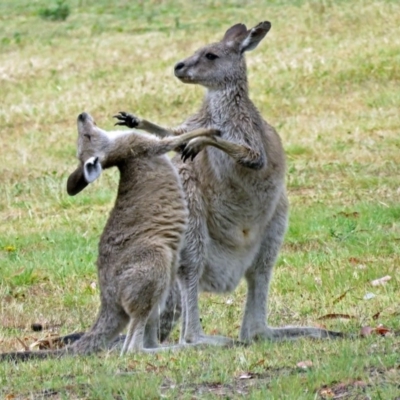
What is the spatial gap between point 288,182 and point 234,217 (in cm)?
557

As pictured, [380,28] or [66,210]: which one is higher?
[66,210]

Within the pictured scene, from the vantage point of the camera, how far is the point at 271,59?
62.3ft

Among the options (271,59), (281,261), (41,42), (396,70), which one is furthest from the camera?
(41,42)

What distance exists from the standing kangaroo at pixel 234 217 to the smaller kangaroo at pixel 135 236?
157mm

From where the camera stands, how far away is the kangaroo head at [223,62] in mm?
7004

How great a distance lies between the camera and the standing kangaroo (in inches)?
254

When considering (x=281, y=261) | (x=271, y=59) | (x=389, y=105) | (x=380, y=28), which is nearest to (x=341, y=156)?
(x=389, y=105)

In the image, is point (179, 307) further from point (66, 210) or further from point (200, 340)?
point (66, 210)

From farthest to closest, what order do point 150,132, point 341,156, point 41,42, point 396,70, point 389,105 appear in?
point 41,42
point 396,70
point 389,105
point 341,156
point 150,132

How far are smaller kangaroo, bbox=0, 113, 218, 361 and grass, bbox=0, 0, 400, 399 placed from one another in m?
0.34

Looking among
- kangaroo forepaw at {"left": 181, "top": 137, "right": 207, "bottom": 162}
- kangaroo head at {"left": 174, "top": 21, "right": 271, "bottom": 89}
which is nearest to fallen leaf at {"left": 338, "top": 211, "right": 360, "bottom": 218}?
kangaroo head at {"left": 174, "top": 21, "right": 271, "bottom": 89}

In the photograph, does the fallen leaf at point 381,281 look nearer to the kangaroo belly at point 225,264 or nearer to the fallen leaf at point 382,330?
the kangaroo belly at point 225,264

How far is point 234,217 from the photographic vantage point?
6.56 metres

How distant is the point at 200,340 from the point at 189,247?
556 mm
